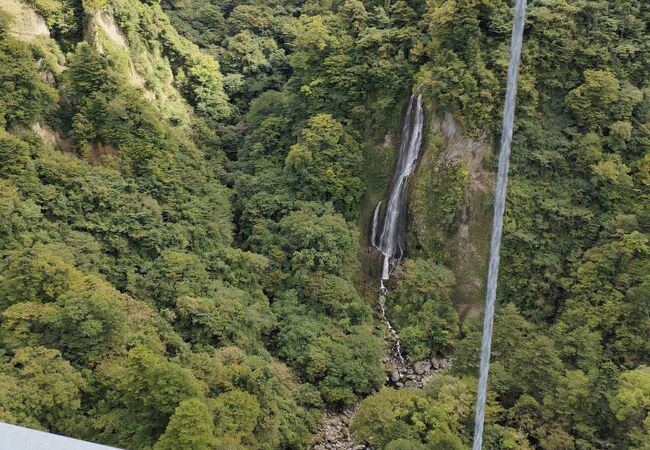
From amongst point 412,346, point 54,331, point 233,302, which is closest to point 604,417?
point 412,346

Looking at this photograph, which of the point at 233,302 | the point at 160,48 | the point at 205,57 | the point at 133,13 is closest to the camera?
the point at 233,302

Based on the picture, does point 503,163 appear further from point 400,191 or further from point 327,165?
point 327,165

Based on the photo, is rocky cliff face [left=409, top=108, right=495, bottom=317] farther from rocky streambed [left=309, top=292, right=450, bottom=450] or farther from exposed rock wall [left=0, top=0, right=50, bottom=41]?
exposed rock wall [left=0, top=0, right=50, bottom=41]

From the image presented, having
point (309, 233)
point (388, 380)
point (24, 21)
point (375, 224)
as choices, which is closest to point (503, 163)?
point (388, 380)

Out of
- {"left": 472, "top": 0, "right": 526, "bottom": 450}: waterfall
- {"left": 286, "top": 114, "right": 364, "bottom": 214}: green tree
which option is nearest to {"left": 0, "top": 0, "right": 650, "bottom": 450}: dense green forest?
{"left": 286, "top": 114, "right": 364, "bottom": 214}: green tree

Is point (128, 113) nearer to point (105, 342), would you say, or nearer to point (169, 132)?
point (169, 132)

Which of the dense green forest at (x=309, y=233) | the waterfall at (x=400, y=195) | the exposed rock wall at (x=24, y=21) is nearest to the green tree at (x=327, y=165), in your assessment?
the dense green forest at (x=309, y=233)
